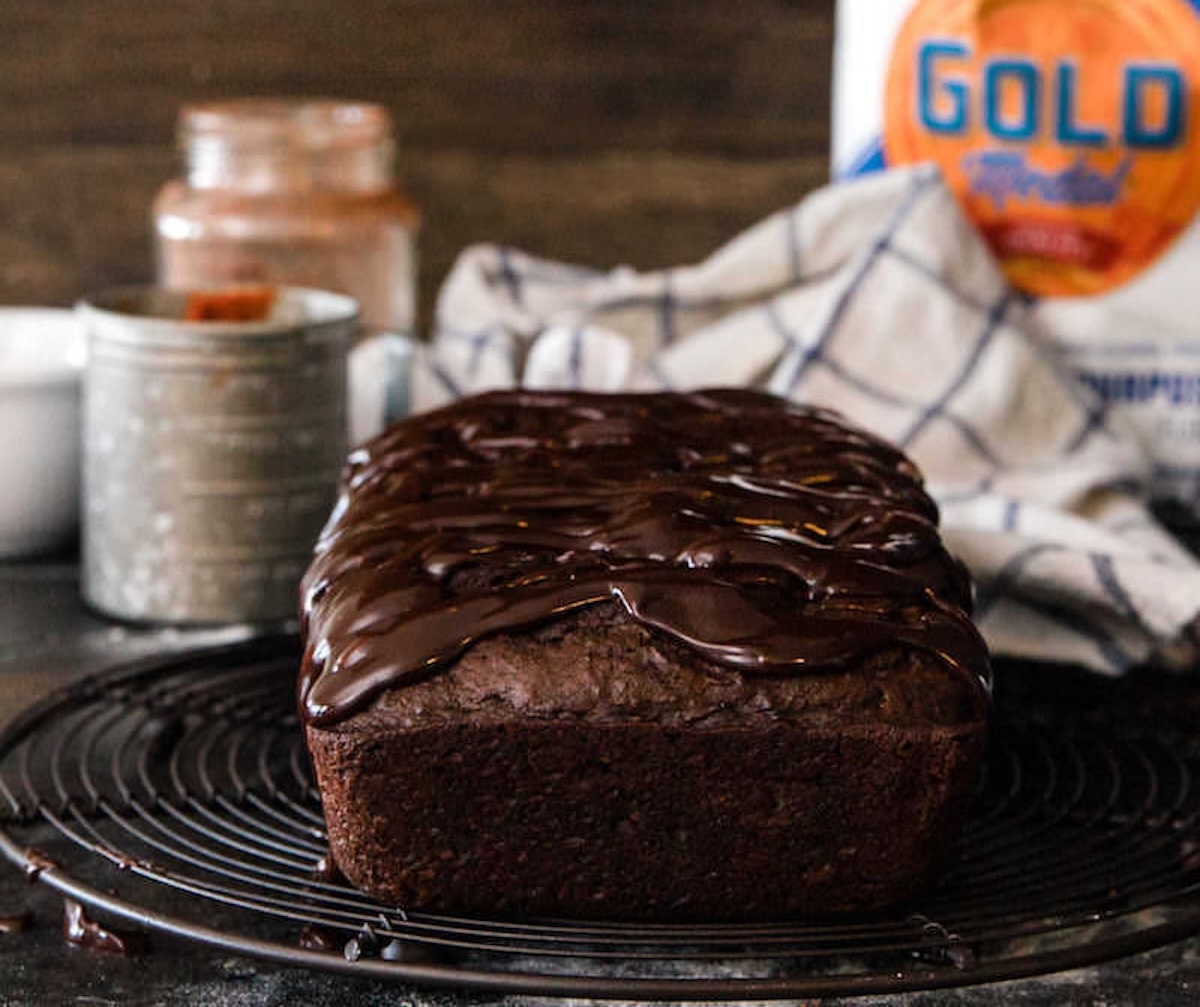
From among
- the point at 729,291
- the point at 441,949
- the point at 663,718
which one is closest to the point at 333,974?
the point at 441,949

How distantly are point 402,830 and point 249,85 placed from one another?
1137 millimetres

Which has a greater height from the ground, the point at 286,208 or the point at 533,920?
the point at 286,208

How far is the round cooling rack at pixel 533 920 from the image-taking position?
752 mm

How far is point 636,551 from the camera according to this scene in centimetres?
86

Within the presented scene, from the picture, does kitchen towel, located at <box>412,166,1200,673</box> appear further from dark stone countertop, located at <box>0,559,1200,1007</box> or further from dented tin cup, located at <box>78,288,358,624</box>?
dark stone countertop, located at <box>0,559,1200,1007</box>

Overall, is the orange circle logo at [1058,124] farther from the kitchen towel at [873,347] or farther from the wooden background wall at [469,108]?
the wooden background wall at [469,108]

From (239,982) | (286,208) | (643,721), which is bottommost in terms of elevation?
(239,982)

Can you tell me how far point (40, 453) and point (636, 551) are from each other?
706mm

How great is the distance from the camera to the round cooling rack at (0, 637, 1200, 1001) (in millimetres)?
752

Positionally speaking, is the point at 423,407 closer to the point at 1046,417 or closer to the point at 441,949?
the point at 1046,417

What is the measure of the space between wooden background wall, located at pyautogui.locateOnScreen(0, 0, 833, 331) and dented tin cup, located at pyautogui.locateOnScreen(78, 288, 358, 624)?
55cm

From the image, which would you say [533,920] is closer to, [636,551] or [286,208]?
[636,551]

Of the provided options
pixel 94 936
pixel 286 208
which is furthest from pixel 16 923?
pixel 286 208

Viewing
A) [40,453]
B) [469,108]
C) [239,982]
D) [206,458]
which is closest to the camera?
[239,982]
